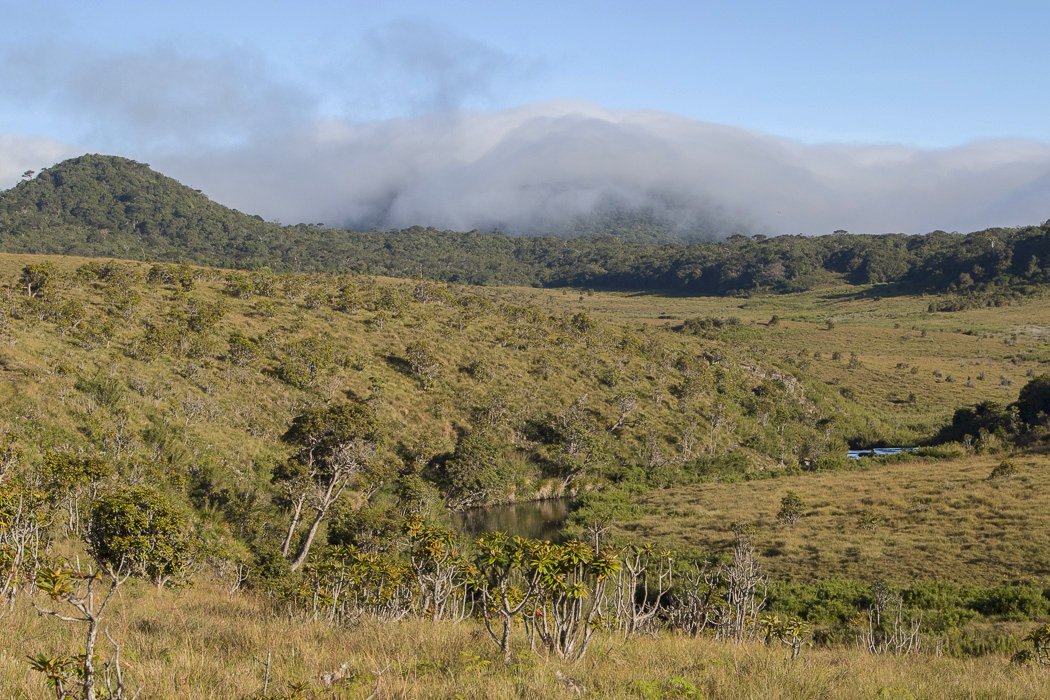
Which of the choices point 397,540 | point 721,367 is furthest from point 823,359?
point 397,540

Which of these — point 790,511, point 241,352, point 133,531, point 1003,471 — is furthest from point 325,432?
point 1003,471

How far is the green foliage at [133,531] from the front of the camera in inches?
332

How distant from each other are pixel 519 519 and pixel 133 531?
34.2 meters

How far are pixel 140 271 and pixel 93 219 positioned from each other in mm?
152191

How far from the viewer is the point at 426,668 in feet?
25.6

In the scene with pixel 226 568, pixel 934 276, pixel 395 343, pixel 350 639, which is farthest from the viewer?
pixel 934 276

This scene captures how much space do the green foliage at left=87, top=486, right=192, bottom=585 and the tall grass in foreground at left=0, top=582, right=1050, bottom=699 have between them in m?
1.04

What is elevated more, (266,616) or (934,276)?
(934,276)

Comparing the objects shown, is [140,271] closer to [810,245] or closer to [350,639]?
[350,639]

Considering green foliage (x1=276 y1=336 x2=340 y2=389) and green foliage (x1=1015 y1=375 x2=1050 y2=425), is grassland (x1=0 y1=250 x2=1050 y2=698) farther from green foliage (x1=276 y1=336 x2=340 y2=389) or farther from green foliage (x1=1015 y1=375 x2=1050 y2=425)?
green foliage (x1=1015 y1=375 x2=1050 y2=425)

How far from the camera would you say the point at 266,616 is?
1211 centimetres

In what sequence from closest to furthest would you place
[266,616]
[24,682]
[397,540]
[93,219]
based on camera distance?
1. [24,682]
2. [266,616]
3. [397,540]
4. [93,219]

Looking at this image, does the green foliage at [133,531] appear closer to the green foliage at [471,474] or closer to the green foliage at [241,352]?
the green foliage at [471,474]

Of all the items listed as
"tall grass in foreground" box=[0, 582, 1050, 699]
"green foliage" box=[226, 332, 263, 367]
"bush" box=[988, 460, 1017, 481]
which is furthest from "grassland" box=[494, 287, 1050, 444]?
"tall grass in foreground" box=[0, 582, 1050, 699]
